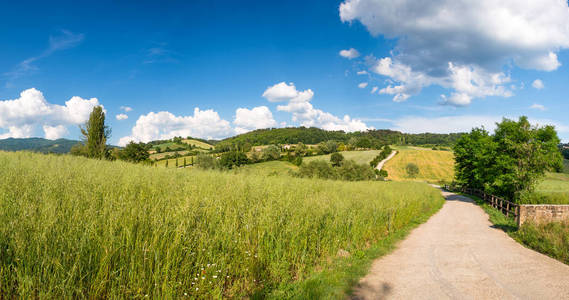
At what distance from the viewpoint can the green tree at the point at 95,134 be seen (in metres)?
26.1

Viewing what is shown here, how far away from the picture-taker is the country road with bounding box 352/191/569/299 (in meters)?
5.31

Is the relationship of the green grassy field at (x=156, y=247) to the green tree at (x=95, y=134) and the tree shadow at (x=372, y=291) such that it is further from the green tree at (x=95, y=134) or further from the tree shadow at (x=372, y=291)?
the green tree at (x=95, y=134)

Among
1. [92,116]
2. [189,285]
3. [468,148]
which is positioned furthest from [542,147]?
[92,116]

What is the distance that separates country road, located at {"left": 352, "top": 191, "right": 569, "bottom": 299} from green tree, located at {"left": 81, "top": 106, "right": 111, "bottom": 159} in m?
29.6

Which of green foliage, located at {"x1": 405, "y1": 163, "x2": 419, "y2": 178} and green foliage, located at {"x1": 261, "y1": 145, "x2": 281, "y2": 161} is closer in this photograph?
green foliage, located at {"x1": 405, "y1": 163, "x2": 419, "y2": 178}

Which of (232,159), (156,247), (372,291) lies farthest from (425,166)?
(156,247)

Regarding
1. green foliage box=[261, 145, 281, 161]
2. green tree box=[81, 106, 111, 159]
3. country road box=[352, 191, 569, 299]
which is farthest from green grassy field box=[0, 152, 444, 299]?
green foliage box=[261, 145, 281, 161]

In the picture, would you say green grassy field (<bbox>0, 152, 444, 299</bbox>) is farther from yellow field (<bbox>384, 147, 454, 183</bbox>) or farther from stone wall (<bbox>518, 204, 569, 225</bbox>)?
yellow field (<bbox>384, 147, 454, 183</bbox>)

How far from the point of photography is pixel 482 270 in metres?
6.64

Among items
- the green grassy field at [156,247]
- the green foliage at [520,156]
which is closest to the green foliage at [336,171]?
the green foliage at [520,156]

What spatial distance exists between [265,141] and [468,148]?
10376 cm

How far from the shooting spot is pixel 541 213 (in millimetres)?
11258

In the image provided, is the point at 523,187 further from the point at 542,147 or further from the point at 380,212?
the point at 380,212

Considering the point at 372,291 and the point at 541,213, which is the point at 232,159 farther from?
the point at 372,291
